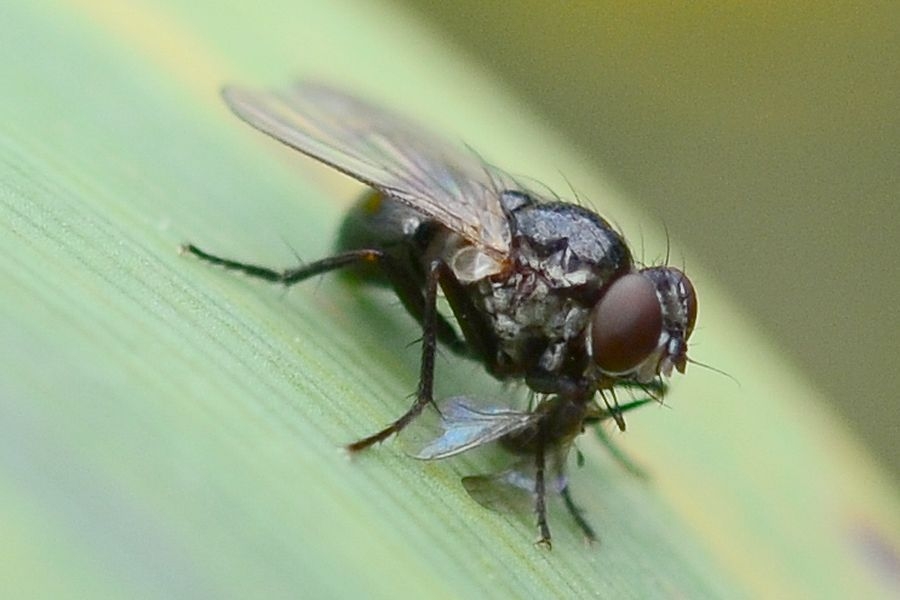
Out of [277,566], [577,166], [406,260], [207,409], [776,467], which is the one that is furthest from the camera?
[577,166]

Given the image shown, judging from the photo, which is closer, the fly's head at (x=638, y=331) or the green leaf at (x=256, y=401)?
the green leaf at (x=256, y=401)

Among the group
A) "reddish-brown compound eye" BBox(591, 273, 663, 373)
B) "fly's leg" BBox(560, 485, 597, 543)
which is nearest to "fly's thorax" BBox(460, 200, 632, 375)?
"reddish-brown compound eye" BBox(591, 273, 663, 373)

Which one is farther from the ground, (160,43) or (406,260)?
(160,43)

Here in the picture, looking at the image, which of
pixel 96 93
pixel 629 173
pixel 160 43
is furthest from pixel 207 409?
pixel 629 173

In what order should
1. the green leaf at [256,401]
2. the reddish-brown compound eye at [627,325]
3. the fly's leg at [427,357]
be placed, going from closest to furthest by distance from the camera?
the green leaf at [256,401]
the fly's leg at [427,357]
the reddish-brown compound eye at [627,325]

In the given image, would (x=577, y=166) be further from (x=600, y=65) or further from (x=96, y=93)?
(x=600, y=65)

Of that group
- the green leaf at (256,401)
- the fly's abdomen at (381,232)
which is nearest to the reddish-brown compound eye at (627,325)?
the green leaf at (256,401)

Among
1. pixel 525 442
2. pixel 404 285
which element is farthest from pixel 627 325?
pixel 404 285

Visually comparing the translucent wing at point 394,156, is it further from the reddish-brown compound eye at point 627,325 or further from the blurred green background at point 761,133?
the blurred green background at point 761,133

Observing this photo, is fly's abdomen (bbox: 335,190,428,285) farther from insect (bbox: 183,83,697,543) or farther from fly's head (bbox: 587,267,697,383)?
fly's head (bbox: 587,267,697,383)
